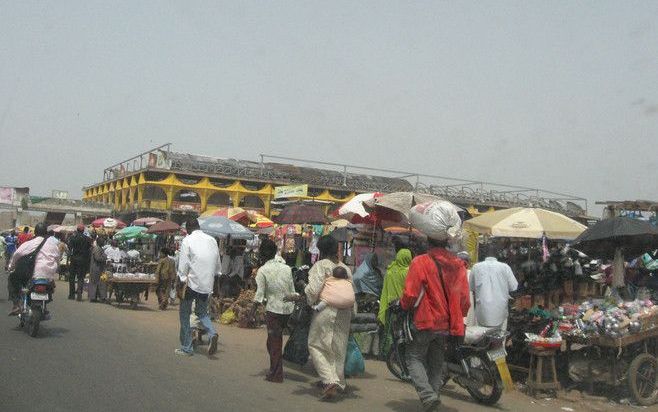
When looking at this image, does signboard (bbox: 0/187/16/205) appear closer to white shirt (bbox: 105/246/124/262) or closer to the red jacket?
white shirt (bbox: 105/246/124/262)

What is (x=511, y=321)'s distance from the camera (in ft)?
26.8

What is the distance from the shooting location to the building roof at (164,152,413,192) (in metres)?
55.8

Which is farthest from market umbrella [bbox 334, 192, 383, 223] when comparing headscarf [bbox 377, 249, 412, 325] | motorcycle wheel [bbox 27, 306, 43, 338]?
motorcycle wheel [bbox 27, 306, 43, 338]

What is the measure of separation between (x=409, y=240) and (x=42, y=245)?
231 inches

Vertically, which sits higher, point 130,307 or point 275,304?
point 275,304

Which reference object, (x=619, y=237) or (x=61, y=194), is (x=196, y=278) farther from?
(x=61, y=194)

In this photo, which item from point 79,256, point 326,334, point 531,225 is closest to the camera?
point 326,334

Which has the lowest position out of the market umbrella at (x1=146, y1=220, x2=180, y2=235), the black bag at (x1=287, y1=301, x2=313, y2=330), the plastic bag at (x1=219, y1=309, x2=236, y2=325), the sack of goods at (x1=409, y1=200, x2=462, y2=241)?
the plastic bag at (x1=219, y1=309, x2=236, y2=325)

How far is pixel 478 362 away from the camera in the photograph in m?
6.61

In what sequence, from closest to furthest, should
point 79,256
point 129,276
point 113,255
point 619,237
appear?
point 619,237 < point 129,276 < point 79,256 < point 113,255

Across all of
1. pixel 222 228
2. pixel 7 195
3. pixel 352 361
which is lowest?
pixel 352 361

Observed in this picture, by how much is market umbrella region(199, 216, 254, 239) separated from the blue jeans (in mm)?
5211

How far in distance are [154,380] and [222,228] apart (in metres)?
7.27

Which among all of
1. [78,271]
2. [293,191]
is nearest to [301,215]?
[78,271]
